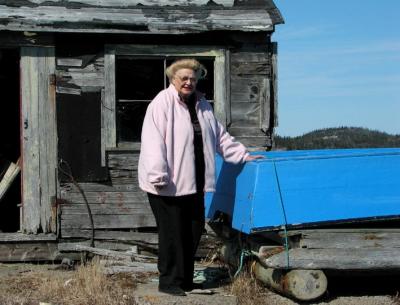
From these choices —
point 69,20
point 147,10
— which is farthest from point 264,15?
point 69,20

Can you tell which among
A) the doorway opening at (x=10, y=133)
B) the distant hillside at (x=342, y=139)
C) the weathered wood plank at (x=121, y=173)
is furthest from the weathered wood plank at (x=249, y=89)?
the distant hillside at (x=342, y=139)

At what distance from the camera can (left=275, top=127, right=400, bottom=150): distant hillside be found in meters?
12.8

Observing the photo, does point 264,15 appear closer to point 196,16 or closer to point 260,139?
point 196,16

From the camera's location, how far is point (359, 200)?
17.1 ft

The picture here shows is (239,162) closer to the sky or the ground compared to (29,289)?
closer to the sky

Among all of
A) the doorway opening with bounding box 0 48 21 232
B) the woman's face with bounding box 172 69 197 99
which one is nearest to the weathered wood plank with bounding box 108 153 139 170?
the doorway opening with bounding box 0 48 21 232

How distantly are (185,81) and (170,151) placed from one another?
540 millimetres

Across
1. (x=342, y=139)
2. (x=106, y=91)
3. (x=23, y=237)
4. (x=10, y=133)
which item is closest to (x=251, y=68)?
(x=106, y=91)

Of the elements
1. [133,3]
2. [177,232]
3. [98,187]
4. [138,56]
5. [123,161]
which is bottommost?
[177,232]

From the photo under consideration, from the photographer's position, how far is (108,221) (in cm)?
753

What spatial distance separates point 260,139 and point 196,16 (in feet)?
5.12

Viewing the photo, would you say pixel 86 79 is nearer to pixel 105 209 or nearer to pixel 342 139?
pixel 105 209

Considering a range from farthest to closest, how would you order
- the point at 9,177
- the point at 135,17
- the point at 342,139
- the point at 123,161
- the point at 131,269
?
the point at 342,139
the point at 9,177
the point at 123,161
the point at 135,17
the point at 131,269

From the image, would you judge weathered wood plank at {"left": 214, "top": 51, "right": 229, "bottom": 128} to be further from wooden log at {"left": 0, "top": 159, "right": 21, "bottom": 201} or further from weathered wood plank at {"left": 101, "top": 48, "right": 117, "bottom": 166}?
wooden log at {"left": 0, "top": 159, "right": 21, "bottom": 201}
